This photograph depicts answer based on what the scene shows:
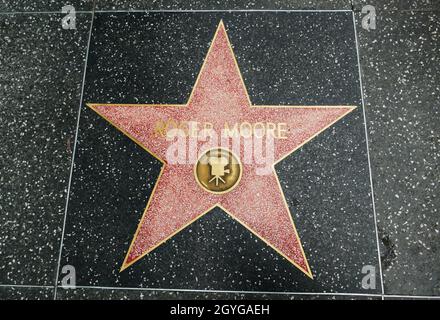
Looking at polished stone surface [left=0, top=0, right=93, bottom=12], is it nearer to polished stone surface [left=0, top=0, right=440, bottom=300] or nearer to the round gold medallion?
polished stone surface [left=0, top=0, right=440, bottom=300]

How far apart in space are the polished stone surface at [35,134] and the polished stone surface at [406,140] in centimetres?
106

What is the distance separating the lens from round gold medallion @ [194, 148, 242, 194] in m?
1.19

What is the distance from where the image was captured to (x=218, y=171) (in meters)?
1.19

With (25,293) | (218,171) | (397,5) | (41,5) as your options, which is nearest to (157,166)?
(218,171)

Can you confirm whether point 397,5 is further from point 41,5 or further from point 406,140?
A: point 41,5

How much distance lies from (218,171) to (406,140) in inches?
25.8

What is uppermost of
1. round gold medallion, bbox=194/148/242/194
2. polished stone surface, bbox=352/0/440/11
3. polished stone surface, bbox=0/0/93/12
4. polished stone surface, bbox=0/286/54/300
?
polished stone surface, bbox=0/0/93/12

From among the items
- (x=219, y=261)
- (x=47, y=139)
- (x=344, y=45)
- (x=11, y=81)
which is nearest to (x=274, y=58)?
(x=344, y=45)

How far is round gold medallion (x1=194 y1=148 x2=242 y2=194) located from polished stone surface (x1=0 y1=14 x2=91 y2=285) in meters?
0.46

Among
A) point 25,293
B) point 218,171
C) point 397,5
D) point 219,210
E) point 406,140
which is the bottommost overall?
point 25,293

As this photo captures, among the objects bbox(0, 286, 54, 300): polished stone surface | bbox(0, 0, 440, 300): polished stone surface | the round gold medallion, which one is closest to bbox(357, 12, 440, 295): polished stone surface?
bbox(0, 0, 440, 300): polished stone surface

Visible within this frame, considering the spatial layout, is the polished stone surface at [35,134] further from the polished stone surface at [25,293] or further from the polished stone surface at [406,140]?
the polished stone surface at [406,140]
